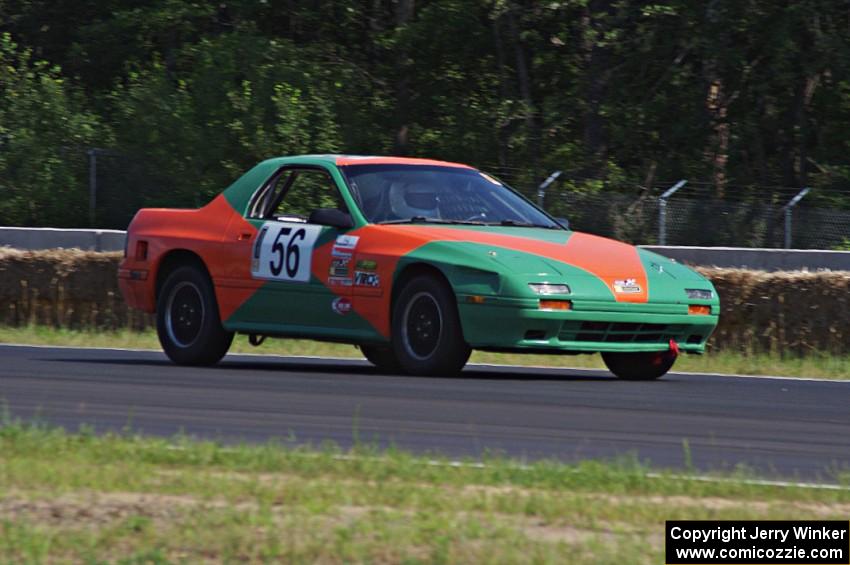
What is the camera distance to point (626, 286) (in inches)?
451

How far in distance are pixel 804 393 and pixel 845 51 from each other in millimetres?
Answer: 15749

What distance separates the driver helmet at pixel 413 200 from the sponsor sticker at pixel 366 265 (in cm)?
52

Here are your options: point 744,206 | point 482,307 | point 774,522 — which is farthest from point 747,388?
point 744,206

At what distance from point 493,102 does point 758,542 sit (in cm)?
2544

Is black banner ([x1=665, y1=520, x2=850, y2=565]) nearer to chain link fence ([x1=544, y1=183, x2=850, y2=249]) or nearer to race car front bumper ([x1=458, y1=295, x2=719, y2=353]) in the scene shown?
race car front bumper ([x1=458, y1=295, x2=719, y2=353])

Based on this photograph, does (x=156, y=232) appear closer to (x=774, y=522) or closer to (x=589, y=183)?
(x=774, y=522)

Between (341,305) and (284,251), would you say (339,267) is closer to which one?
(341,305)

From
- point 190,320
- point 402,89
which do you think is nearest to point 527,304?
point 190,320

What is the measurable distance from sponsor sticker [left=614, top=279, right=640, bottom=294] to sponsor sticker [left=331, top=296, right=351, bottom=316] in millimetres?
1881

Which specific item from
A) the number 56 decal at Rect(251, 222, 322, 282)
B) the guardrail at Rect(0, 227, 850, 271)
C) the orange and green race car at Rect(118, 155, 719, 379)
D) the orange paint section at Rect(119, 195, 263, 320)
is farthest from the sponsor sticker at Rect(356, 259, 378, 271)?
the guardrail at Rect(0, 227, 850, 271)

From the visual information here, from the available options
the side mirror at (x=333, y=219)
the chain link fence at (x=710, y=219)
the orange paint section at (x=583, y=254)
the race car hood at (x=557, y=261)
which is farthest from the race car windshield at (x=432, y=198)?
the chain link fence at (x=710, y=219)

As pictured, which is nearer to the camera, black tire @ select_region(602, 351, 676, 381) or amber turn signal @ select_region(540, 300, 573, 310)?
amber turn signal @ select_region(540, 300, 573, 310)

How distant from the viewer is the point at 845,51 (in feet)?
85.8

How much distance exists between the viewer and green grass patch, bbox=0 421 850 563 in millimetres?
5355
